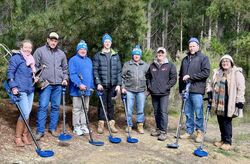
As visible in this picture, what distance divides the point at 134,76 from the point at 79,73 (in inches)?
43.1

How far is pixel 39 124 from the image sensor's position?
257 inches

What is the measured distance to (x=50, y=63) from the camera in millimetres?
6559

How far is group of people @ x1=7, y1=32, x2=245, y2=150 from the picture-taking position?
625cm

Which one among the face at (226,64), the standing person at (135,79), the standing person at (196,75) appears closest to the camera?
the face at (226,64)

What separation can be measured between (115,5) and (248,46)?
14190mm

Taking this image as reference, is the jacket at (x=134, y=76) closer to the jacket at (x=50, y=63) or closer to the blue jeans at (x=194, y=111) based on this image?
the blue jeans at (x=194, y=111)

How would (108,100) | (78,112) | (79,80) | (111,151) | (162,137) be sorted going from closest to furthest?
(111,151), (79,80), (78,112), (162,137), (108,100)

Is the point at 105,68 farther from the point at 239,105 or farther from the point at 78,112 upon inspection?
the point at 239,105

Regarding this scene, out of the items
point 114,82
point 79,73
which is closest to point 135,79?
point 114,82

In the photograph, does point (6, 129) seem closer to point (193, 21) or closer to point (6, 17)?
point (6, 17)

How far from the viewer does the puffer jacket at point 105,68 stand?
23.6ft

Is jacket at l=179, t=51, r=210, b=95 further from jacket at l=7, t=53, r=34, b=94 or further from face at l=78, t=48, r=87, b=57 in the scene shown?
jacket at l=7, t=53, r=34, b=94

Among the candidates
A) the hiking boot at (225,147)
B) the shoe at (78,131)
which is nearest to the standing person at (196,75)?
the hiking boot at (225,147)

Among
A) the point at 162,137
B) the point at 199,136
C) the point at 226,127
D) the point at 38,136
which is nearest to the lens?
the point at 38,136
